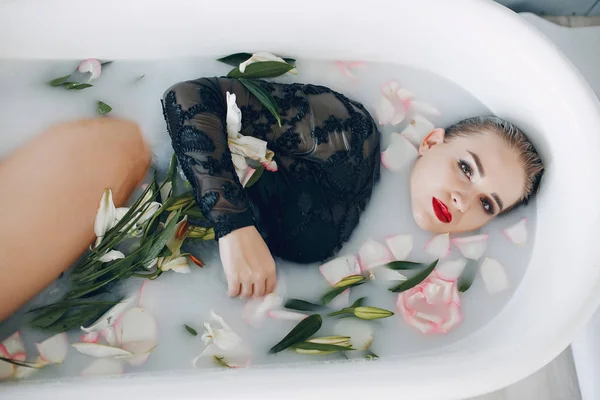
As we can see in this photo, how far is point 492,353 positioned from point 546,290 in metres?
0.23

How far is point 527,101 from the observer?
3.98 ft

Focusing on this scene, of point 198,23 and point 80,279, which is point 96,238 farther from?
point 198,23

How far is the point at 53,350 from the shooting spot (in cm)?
105

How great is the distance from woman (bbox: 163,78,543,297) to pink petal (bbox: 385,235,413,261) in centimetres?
8

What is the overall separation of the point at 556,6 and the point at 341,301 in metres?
1.01

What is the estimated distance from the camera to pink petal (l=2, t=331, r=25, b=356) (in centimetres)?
102

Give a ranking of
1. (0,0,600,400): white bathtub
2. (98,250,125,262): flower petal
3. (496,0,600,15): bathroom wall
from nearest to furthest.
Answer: (0,0,600,400): white bathtub
(98,250,125,262): flower petal
(496,0,600,15): bathroom wall

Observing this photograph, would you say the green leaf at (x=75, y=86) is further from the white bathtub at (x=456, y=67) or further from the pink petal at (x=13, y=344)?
the pink petal at (x=13, y=344)

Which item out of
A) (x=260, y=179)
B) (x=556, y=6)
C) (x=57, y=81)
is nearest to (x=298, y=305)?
(x=260, y=179)

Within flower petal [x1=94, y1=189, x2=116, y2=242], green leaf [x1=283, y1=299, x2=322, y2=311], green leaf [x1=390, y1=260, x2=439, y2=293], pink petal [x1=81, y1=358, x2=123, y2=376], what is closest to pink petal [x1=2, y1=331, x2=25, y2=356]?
pink petal [x1=81, y1=358, x2=123, y2=376]

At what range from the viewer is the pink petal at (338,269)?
46.9 inches

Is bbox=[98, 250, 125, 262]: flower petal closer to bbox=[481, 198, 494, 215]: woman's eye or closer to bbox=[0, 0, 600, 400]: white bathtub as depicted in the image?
bbox=[0, 0, 600, 400]: white bathtub

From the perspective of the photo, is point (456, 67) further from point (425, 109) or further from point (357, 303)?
point (357, 303)

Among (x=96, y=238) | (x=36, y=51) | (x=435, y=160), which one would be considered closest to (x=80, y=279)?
(x=96, y=238)
